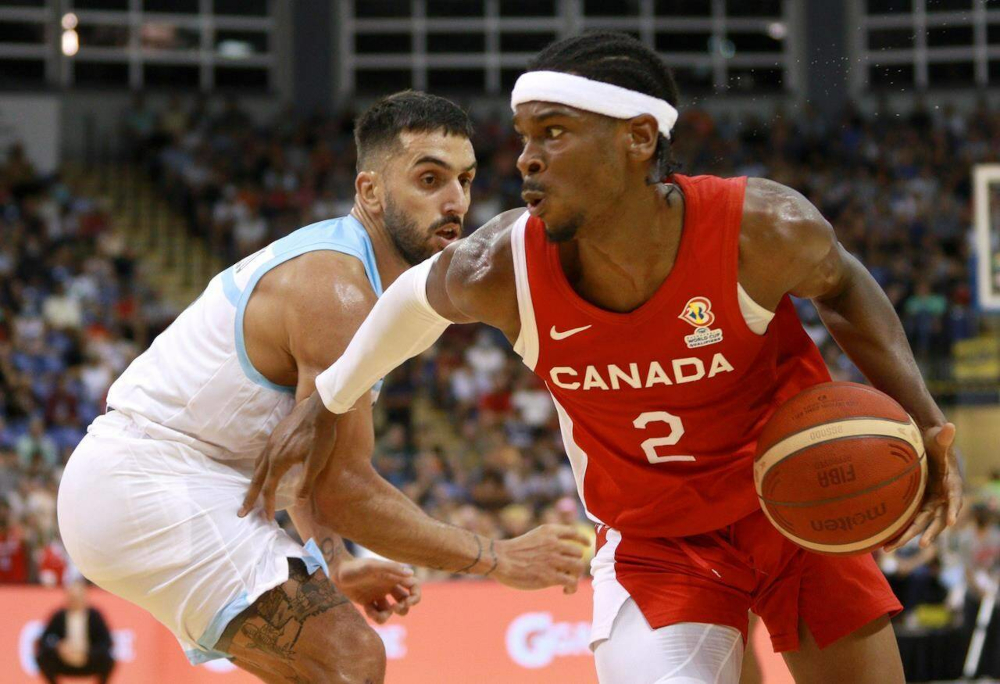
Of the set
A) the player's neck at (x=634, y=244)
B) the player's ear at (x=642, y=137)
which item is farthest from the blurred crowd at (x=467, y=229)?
the player's ear at (x=642, y=137)

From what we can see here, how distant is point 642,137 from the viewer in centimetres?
306

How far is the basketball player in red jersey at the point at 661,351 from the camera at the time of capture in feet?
9.98

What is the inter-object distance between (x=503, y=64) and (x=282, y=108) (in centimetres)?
426

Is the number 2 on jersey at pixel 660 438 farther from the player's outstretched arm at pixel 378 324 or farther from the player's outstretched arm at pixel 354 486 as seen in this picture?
the player's outstretched arm at pixel 354 486

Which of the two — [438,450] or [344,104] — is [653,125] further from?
[344,104]

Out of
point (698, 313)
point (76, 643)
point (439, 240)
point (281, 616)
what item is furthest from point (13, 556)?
point (698, 313)

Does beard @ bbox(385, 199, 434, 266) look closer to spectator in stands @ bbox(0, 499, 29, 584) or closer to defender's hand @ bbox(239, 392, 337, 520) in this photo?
defender's hand @ bbox(239, 392, 337, 520)

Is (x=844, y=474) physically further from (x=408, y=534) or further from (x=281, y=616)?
(x=281, y=616)

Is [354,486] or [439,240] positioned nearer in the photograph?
[354,486]

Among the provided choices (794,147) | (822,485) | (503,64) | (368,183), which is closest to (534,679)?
(368,183)

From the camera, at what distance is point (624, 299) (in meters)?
3.12

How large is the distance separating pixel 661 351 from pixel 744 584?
0.74 metres

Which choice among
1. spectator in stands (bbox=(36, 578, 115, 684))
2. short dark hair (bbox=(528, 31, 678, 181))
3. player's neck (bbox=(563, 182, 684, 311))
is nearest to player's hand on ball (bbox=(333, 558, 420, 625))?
player's neck (bbox=(563, 182, 684, 311))

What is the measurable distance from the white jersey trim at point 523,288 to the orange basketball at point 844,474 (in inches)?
25.6
